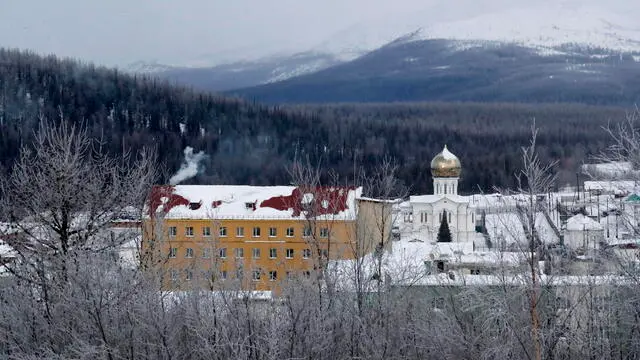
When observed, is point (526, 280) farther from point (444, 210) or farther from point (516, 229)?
point (444, 210)

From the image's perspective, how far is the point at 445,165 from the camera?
50500 mm

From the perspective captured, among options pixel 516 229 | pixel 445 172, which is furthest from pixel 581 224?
pixel 516 229

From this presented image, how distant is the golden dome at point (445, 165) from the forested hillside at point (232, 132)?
1978cm

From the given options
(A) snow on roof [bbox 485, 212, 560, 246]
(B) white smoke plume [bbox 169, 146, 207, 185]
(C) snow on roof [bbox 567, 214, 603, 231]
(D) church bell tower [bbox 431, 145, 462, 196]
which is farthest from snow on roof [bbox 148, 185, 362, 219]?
(B) white smoke plume [bbox 169, 146, 207, 185]

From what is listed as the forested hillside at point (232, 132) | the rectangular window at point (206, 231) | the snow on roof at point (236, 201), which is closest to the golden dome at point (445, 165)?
the forested hillside at point (232, 132)

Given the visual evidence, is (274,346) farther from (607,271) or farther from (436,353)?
(607,271)

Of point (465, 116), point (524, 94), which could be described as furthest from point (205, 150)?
point (524, 94)

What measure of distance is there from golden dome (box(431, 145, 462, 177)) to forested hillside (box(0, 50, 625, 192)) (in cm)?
1978

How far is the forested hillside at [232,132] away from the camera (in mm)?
78188

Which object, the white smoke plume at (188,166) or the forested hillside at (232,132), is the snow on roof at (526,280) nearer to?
the forested hillside at (232,132)

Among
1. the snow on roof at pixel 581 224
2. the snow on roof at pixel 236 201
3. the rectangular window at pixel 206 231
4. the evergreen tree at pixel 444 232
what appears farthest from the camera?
the evergreen tree at pixel 444 232

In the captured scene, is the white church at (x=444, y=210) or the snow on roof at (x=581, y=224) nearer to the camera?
the snow on roof at (x=581, y=224)

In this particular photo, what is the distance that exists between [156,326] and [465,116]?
11777 centimetres

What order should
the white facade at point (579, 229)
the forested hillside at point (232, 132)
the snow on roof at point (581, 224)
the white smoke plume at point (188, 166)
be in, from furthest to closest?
the forested hillside at point (232, 132) < the white smoke plume at point (188, 166) < the snow on roof at point (581, 224) < the white facade at point (579, 229)
